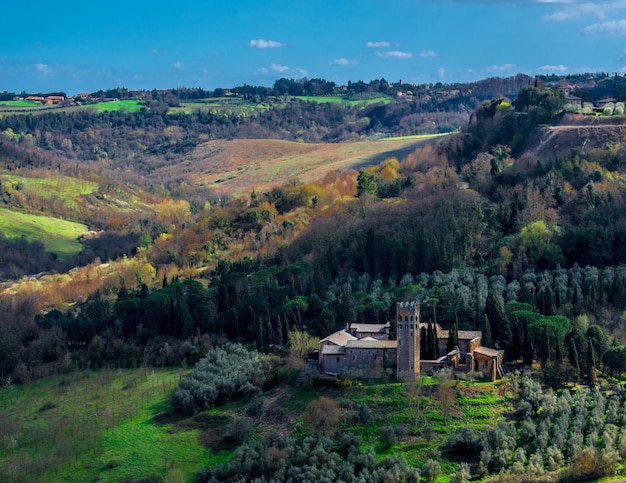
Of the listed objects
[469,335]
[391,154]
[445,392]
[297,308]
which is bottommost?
[445,392]

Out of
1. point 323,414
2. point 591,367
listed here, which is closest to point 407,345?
point 323,414

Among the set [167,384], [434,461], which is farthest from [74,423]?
[434,461]

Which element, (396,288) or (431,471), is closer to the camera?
(431,471)

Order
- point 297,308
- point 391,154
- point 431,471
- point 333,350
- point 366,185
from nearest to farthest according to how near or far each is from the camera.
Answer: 1. point 431,471
2. point 333,350
3. point 297,308
4. point 366,185
5. point 391,154

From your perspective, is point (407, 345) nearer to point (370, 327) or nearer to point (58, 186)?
point (370, 327)

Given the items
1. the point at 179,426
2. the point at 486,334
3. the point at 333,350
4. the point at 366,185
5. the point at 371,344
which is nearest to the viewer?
the point at 179,426

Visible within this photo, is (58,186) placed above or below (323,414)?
above

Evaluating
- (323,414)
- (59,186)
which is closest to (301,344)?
(323,414)
